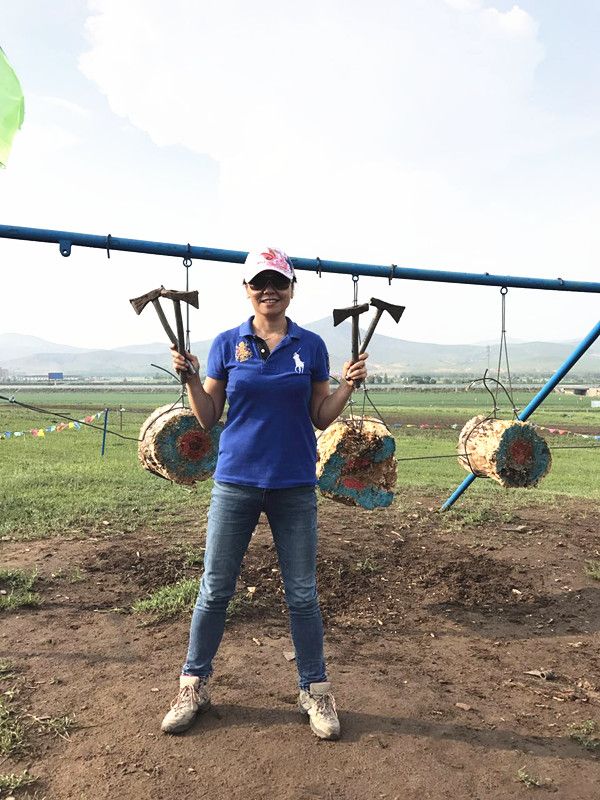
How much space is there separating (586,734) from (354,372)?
6.95 feet

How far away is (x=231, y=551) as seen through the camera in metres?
2.85

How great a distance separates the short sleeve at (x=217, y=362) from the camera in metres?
2.85

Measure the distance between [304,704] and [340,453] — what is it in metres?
1.92

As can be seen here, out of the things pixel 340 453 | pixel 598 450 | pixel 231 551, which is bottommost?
pixel 598 450

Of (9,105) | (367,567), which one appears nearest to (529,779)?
(367,567)

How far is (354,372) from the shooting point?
303 centimetres

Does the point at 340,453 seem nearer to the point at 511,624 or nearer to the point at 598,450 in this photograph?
the point at 511,624

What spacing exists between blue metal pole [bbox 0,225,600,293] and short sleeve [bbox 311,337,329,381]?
1.72m

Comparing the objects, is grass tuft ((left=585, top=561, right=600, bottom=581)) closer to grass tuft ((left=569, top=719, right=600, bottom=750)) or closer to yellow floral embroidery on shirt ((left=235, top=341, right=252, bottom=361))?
grass tuft ((left=569, top=719, right=600, bottom=750))

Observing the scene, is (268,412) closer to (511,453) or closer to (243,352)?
(243,352)

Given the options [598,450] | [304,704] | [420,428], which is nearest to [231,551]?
[304,704]

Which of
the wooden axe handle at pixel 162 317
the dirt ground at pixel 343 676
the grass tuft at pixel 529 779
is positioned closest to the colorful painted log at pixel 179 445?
the dirt ground at pixel 343 676

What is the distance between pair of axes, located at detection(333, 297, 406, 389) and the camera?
3.52m

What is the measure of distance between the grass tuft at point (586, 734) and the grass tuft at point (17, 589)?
11.8 feet
